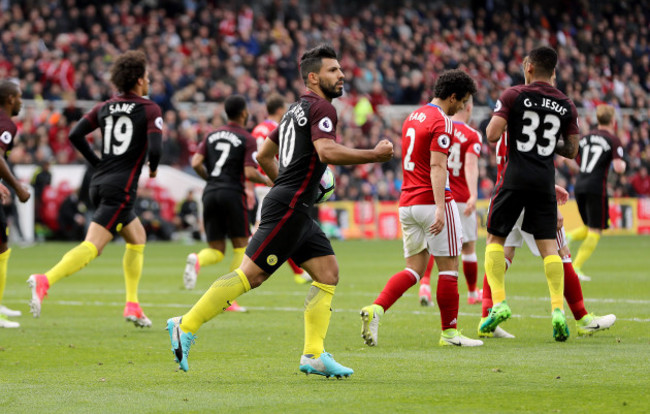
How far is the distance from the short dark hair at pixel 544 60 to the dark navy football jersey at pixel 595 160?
6.66 m

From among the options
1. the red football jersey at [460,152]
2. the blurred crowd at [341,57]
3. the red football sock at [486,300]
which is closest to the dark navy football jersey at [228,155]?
the red football jersey at [460,152]

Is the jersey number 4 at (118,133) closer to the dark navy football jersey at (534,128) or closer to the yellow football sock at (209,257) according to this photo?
the yellow football sock at (209,257)

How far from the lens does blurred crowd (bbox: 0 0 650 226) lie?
28.8 metres

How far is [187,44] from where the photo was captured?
107ft

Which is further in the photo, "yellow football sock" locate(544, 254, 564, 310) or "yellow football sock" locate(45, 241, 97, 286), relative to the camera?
"yellow football sock" locate(45, 241, 97, 286)

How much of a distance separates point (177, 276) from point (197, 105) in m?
13.5

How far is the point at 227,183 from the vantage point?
11984 millimetres

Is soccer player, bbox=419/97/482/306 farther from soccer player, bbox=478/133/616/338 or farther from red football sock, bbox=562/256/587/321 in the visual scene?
red football sock, bbox=562/256/587/321

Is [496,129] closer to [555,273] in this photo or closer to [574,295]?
[555,273]

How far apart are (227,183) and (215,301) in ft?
17.9

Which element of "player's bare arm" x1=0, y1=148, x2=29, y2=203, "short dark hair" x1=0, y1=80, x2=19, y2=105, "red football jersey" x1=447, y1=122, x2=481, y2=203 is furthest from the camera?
"red football jersey" x1=447, y1=122, x2=481, y2=203

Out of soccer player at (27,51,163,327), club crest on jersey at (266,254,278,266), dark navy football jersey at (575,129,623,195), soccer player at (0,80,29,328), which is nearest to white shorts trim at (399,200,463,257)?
club crest on jersey at (266,254,278,266)

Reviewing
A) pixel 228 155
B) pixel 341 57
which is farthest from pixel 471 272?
pixel 341 57

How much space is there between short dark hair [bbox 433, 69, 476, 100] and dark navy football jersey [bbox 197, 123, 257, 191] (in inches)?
141
